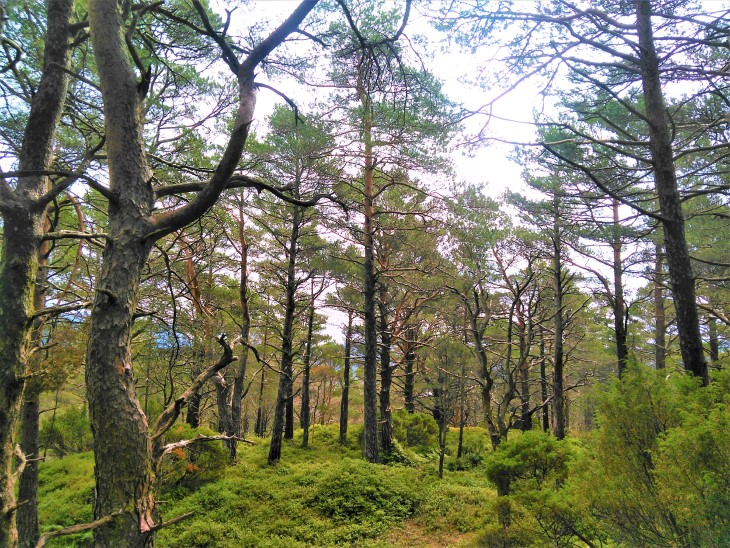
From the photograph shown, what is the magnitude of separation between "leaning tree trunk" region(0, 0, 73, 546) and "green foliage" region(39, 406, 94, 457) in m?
13.9

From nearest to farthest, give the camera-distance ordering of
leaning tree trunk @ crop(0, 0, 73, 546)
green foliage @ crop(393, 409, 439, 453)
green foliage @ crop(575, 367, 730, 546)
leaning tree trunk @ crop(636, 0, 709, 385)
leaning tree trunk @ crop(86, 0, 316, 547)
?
leaning tree trunk @ crop(86, 0, 316, 547) < leaning tree trunk @ crop(0, 0, 73, 546) < green foliage @ crop(575, 367, 730, 546) < leaning tree trunk @ crop(636, 0, 709, 385) < green foliage @ crop(393, 409, 439, 453)

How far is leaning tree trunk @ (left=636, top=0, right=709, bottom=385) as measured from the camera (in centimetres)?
430

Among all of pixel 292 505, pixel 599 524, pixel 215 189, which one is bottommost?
pixel 292 505

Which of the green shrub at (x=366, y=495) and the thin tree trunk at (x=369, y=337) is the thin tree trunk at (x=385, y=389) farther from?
the green shrub at (x=366, y=495)

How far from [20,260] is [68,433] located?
589 inches

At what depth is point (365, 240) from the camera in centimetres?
1077

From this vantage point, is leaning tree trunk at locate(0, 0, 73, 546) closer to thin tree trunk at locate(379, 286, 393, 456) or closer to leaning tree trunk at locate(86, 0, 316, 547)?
leaning tree trunk at locate(86, 0, 316, 547)

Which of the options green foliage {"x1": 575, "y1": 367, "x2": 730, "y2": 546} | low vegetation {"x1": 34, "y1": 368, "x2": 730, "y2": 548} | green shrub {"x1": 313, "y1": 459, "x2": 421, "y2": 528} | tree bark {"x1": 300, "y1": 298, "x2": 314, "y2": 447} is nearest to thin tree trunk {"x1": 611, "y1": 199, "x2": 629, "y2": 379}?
low vegetation {"x1": 34, "y1": 368, "x2": 730, "y2": 548}

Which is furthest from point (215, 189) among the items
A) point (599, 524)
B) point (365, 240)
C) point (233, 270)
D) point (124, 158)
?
point (233, 270)

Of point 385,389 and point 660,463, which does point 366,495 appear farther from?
point 660,463

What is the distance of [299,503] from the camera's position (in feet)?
25.1

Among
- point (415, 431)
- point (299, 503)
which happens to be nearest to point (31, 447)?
point (299, 503)

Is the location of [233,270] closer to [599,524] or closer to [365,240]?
[365,240]

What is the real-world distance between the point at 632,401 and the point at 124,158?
14.4 ft
